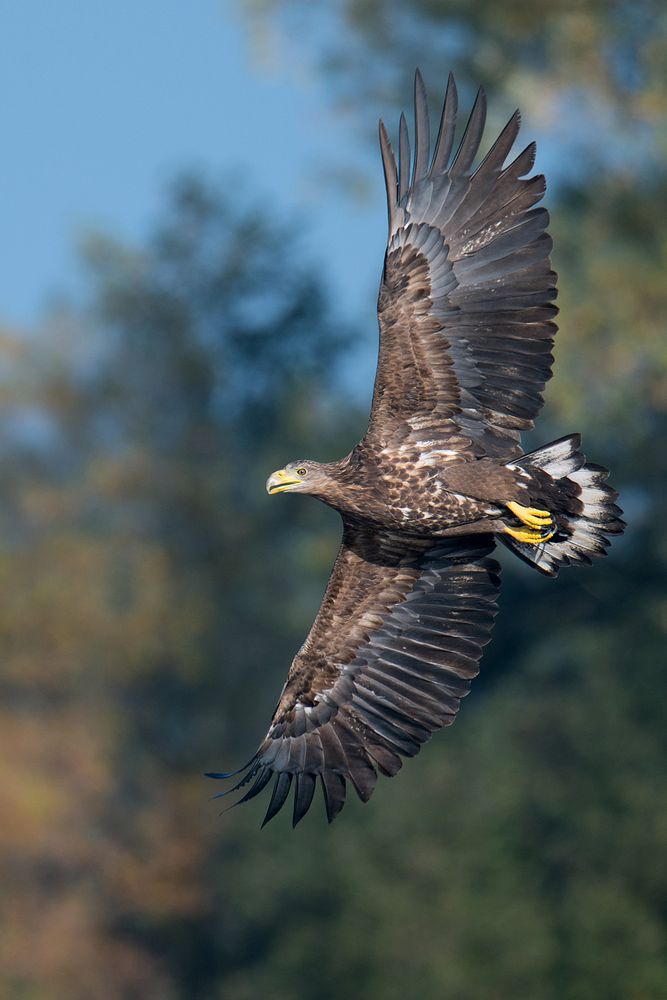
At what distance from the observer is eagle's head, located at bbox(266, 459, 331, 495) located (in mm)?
10930

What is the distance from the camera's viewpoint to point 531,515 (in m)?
10.9

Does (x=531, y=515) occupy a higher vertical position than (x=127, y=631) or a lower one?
higher

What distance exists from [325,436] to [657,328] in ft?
31.8

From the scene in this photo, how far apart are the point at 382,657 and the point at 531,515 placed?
1.51 metres

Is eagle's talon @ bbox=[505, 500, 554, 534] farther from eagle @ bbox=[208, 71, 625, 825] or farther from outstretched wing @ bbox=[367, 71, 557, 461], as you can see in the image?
outstretched wing @ bbox=[367, 71, 557, 461]

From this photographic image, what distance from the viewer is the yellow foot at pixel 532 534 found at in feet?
36.1

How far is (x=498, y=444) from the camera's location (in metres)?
11.0

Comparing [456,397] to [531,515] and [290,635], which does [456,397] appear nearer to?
[531,515]

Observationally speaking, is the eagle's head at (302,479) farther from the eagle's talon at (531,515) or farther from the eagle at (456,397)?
the eagle's talon at (531,515)

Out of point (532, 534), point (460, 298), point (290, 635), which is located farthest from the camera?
point (290, 635)

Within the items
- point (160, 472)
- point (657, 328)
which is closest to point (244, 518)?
point (160, 472)

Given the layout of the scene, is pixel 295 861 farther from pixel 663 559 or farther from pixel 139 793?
pixel 663 559

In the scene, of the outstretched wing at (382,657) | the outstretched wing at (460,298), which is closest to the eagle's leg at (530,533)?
the outstretched wing at (460,298)

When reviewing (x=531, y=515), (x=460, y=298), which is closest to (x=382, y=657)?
(x=531, y=515)
